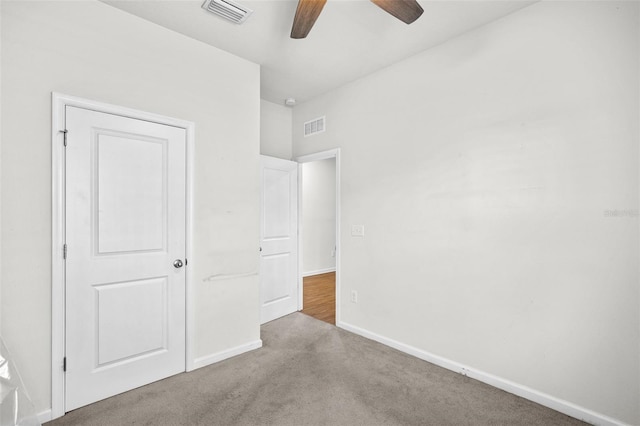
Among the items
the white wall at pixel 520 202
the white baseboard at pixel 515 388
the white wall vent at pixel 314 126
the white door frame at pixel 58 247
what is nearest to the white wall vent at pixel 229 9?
the white door frame at pixel 58 247

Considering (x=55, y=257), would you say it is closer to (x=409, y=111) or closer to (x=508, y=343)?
(x=409, y=111)

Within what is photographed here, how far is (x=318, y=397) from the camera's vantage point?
2.22 meters

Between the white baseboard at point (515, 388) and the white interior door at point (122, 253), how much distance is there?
206 cm

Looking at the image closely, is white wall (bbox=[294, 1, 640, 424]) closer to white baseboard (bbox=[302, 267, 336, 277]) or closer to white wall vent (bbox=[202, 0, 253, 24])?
white wall vent (bbox=[202, 0, 253, 24])

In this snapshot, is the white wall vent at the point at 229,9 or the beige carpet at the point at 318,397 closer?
the beige carpet at the point at 318,397

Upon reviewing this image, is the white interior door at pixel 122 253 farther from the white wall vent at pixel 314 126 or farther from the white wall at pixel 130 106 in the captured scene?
the white wall vent at pixel 314 126

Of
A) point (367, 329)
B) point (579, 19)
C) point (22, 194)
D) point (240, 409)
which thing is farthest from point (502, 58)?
point (22, 194)

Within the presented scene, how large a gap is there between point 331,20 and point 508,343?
9.33ft

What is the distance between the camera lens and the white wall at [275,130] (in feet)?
13.1

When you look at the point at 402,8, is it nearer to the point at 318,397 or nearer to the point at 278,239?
the point at 318,397

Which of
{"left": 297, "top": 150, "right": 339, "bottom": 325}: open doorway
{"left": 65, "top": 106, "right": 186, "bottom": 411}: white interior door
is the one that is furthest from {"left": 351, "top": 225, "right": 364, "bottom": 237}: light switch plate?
{"left": 297, "top": 150, "right": 339, "bottom": 325}: open doorway

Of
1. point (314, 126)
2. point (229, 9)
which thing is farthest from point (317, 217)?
Answer: point (229, 9)

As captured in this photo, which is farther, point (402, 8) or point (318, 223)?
point (318, 223)

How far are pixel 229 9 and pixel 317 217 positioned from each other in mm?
4733
